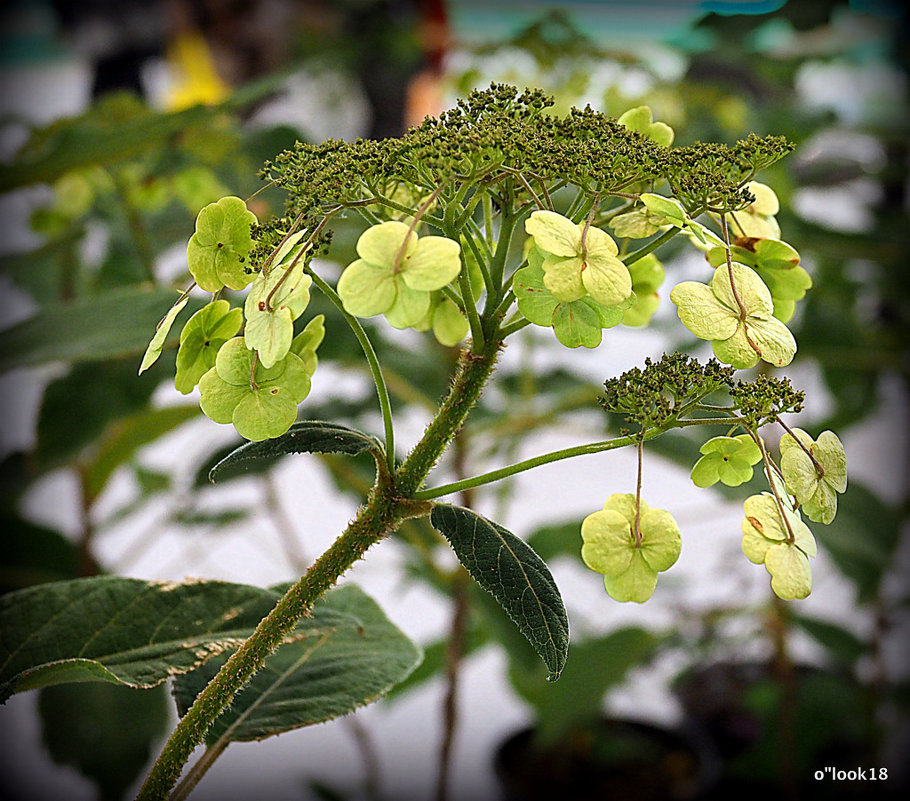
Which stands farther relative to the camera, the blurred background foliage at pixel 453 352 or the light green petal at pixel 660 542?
the blurred background foliage at pixel 453 352

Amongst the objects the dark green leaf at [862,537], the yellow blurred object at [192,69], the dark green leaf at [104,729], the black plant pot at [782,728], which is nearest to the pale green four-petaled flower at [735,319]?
the dark green leaf at [862,537]

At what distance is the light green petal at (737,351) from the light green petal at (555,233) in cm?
5

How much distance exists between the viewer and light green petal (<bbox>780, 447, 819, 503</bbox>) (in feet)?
0.86

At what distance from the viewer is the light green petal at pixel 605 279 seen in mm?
244

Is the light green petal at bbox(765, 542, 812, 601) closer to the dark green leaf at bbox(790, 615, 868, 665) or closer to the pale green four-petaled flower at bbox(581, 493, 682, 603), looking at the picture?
the pale green four-petaled flower at bbox(581, 493, 682, 603)

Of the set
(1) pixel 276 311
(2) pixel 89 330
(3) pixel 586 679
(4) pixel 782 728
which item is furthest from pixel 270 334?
(4) pixel 782 728

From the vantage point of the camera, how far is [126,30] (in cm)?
119

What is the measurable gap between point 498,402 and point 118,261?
548 mm

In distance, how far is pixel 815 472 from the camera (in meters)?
0.27

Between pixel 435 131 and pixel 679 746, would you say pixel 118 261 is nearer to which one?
pixel 435 131

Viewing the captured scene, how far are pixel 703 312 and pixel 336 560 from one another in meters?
0.15

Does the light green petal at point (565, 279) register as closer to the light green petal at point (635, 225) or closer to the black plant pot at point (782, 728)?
the light green petal at point (635, 225)

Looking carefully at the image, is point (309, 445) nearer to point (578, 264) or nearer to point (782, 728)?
point (578, 264)

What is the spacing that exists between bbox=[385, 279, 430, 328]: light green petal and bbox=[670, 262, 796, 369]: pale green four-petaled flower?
0.26ft
